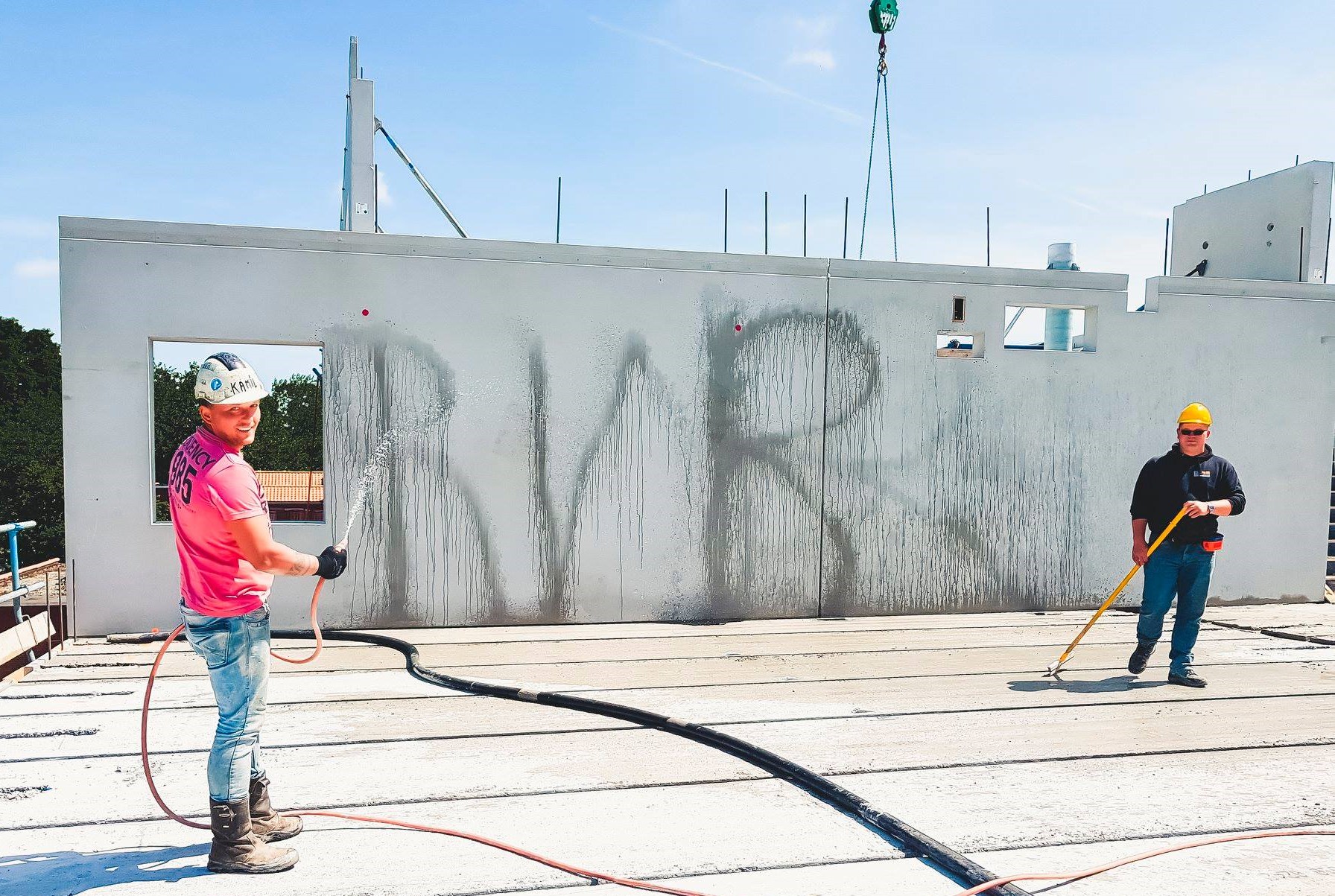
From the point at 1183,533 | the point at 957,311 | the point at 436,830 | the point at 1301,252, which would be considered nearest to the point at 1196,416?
the point at 1183,533

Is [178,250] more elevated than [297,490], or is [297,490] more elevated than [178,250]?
[178,250]

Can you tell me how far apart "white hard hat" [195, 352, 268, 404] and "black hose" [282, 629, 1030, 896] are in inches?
94.8

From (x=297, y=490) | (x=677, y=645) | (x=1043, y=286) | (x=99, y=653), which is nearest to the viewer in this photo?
(x=99, y=653)

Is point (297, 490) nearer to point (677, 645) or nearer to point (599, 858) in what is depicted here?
point (677, 645)

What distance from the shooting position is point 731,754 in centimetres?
402

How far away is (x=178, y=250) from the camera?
6.11 metres

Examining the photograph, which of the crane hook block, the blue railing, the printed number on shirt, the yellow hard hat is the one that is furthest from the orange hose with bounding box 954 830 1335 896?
the crane hook block

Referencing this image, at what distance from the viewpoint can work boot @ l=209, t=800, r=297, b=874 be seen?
2.81 m

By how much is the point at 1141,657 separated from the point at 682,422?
3.35m

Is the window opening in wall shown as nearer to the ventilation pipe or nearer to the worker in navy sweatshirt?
the ventilation pipe

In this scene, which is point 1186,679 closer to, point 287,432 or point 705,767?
point 705,767

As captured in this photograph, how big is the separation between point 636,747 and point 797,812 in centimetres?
94

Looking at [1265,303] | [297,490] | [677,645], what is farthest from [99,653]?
[297,490]

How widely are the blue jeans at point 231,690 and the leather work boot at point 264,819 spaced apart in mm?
132
